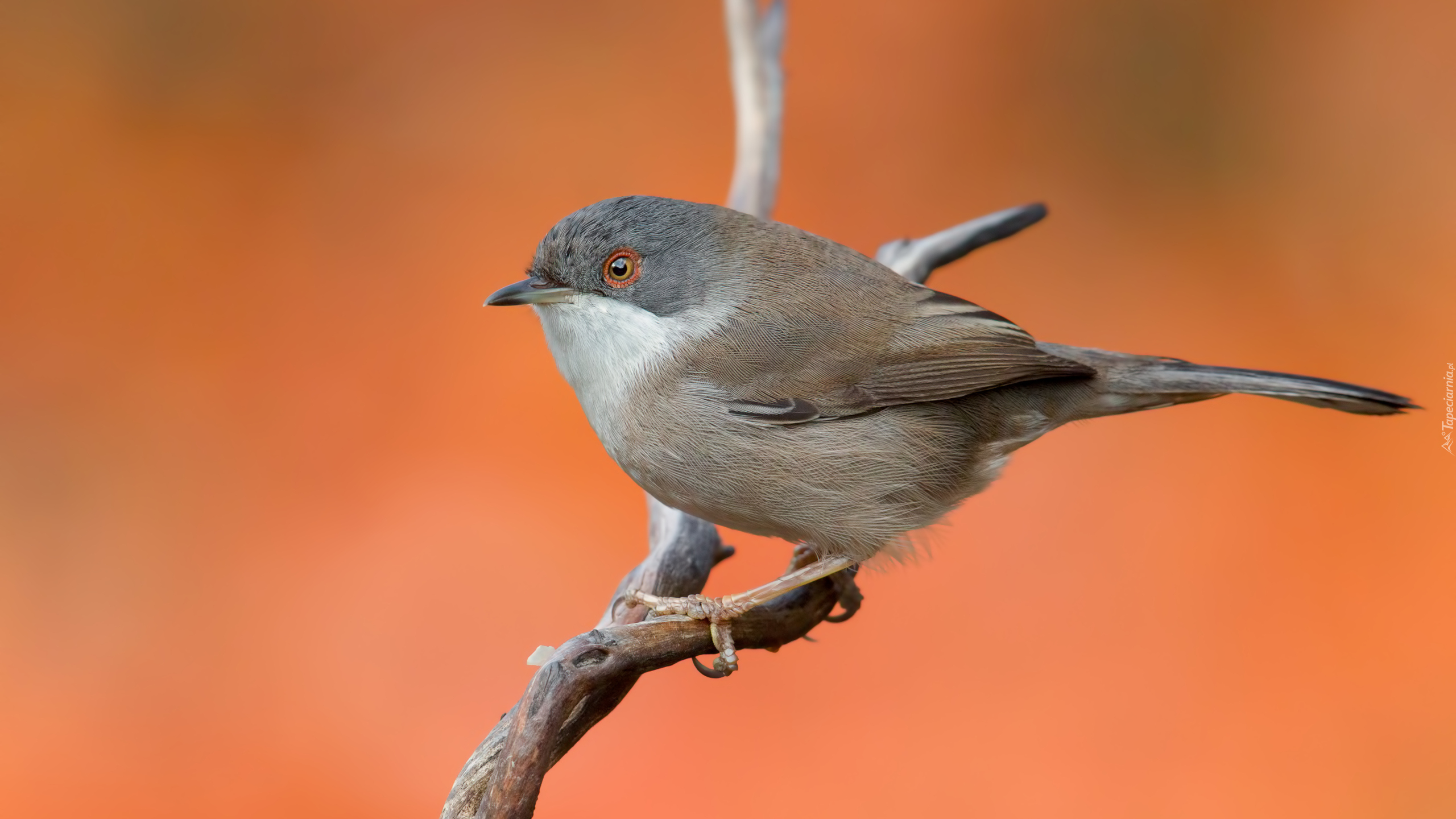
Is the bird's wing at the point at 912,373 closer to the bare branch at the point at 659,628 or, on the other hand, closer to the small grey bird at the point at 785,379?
the small grey bird at the point at 785,379

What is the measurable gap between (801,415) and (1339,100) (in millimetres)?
5485

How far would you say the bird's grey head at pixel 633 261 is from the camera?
3.28 meters

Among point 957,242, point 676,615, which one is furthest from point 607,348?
point 957,242

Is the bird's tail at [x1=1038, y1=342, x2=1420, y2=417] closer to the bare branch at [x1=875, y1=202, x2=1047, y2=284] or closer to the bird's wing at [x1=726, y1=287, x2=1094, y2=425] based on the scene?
the bird's wing at [x1=726, y1=287, x2=1094, y2=425]

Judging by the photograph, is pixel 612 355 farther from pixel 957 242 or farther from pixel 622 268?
pixel 957 242

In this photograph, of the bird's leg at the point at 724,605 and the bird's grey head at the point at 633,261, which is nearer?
the bird's leg at the point at 724,605

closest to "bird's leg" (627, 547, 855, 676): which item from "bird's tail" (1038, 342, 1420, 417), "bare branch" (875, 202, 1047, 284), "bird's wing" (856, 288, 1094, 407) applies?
"bird's wing" (856, 288, 1094, 407)

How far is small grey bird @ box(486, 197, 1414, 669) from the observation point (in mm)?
3180

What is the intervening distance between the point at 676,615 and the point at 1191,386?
1.61 m

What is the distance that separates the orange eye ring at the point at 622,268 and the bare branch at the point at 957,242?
57.2 inches

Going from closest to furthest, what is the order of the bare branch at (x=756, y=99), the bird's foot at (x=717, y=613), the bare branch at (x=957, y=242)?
1. the bird's foot at (x=717, y=613)
2. the bare branch at (x=957, y=242)
3. the bare branch at (x=756, y=99)

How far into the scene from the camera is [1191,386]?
3.34m

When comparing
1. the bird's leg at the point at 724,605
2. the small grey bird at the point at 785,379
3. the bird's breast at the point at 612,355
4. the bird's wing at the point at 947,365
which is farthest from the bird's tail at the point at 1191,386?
the bird's breast at the point at 612,355

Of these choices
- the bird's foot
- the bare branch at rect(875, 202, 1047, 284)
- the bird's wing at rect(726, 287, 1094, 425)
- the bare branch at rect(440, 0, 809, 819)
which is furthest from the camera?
the bare branch at rect(875, 202, 1047, 284)
